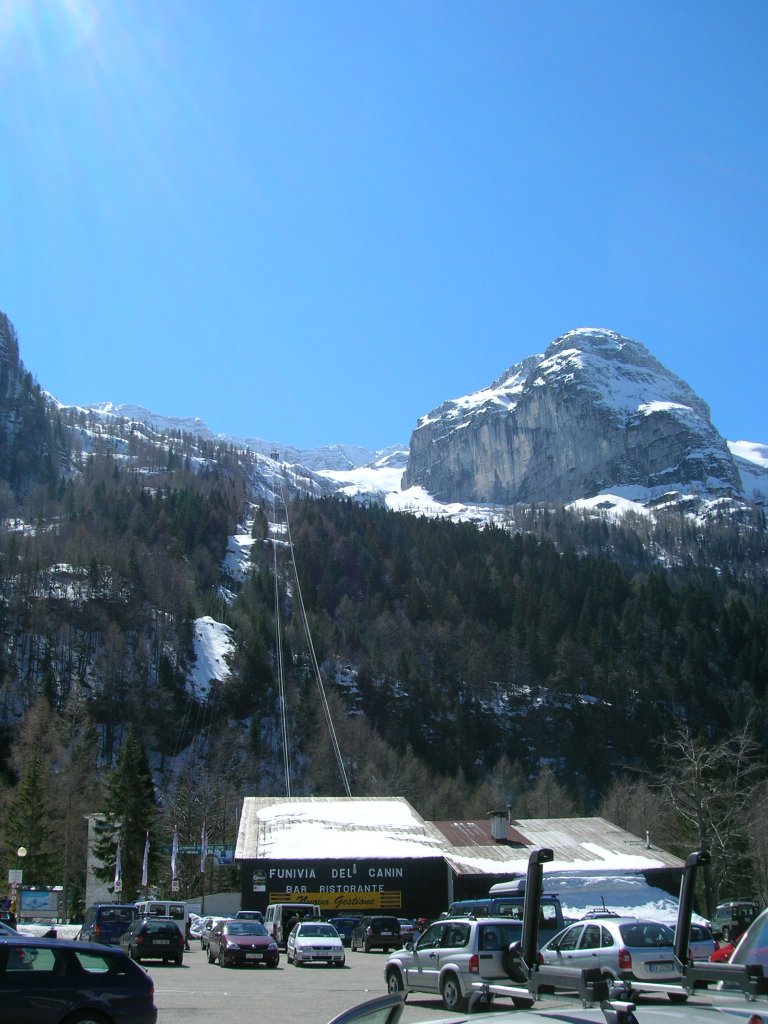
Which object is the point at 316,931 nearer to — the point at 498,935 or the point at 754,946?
the point at 498,935

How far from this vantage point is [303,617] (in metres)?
130

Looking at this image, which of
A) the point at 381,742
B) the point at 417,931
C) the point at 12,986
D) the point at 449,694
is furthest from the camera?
the point at 449,694

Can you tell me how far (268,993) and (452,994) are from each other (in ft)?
14.3

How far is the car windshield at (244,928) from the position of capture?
2708 centimetres

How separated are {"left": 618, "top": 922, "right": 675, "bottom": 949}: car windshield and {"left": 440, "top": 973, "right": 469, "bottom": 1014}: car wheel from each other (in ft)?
10.2

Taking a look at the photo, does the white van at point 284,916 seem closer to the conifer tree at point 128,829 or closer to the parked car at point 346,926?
the parked car at point 346,926

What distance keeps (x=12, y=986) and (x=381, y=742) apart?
96.2 metres

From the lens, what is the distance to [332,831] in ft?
156

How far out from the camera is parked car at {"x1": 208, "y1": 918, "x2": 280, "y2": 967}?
26266 mm

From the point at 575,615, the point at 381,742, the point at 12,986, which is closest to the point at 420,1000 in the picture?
the point at 12,986

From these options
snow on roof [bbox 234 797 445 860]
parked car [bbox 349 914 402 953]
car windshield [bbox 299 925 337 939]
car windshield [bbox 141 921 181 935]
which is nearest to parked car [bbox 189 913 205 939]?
snow on roof [bbox 234 797 445 860]

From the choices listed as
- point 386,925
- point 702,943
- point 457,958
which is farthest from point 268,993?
point 386,925

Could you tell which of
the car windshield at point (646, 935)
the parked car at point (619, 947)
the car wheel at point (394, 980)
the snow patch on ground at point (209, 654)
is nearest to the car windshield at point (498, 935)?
the parked car at point (619, 947)

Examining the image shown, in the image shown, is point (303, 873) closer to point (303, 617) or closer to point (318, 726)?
point (318, 726)
